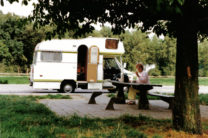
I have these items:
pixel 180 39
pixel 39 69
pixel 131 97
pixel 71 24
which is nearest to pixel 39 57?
pixel 39 69

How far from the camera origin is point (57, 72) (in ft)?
53.0

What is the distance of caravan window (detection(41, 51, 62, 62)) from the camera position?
16.1 metres

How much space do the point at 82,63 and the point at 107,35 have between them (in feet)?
132

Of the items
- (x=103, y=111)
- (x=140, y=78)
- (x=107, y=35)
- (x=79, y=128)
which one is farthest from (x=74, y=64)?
(x=107, y=35)

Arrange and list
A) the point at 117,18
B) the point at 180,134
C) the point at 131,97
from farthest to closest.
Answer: the point at 131,97
the point at 117,18
the point at 180,134

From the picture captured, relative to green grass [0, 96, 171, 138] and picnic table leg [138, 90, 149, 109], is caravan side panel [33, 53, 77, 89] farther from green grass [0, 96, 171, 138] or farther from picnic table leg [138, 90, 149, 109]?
green grass [0, 96, 171, 138]

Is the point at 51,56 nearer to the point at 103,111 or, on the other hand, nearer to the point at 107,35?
the point at 103,111

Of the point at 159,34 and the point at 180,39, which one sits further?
the point at 159,34

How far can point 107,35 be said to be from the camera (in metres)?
57.2

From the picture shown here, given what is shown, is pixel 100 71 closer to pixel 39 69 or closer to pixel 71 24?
pixel 39 69

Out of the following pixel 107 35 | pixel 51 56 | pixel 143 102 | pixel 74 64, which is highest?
pixel 107 35

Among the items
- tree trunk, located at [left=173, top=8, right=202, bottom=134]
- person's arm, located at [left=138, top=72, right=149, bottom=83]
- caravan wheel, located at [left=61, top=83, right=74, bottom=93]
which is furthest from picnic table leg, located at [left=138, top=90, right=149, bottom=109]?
caravan wheel, located at [left=61, top=83, right=74, bottom=93]

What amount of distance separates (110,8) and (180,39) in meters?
1.64

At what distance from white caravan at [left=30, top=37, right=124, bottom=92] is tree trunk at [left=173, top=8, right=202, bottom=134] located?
1136cm
